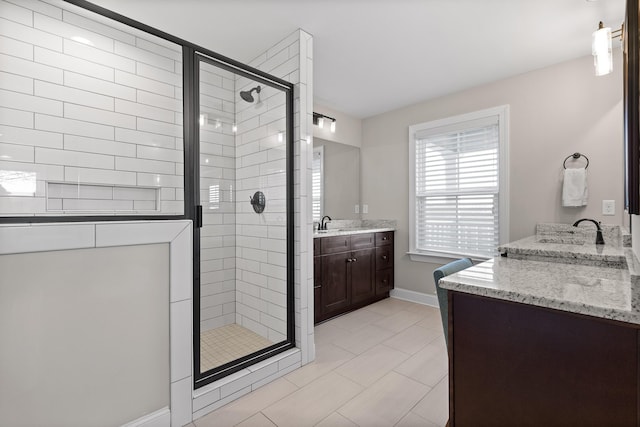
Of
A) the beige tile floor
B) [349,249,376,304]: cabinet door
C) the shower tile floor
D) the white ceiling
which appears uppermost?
the white ceiling

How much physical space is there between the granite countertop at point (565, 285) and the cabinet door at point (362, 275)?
188 cm

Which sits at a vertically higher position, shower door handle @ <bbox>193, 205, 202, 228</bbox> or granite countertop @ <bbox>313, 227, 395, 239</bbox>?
shower door handle @ <bbox>193, 205, 202, 228</bbox>

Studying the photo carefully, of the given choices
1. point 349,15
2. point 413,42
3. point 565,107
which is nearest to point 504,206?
point 565,107

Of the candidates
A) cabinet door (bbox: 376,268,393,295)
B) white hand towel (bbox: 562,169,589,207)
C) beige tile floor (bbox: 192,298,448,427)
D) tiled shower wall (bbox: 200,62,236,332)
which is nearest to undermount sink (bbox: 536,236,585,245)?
white hand towel (bbox: 562,169,589,207)

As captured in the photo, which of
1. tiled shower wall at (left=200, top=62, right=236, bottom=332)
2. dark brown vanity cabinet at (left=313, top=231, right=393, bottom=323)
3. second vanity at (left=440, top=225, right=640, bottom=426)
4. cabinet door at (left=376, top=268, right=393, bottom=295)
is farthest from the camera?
cabinet door at (left=376, top=268, right=393, bottom=295)

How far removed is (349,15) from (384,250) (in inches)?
102

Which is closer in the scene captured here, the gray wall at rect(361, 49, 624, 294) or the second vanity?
the second vanity

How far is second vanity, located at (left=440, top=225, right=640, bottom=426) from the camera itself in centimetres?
85

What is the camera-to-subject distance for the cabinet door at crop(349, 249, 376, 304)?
3.37 metres

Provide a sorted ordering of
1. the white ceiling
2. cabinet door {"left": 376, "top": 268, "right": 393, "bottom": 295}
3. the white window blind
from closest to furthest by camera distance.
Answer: the white ceiling, cabinet door {"left": 376, "top": 268, "right": 393, "bottom": 295}, the white window blind

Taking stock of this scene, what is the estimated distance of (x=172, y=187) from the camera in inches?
92.0

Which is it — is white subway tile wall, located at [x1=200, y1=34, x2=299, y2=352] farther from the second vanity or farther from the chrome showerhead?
the second vanity

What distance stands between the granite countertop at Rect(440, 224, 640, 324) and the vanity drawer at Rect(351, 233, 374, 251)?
1832 mm

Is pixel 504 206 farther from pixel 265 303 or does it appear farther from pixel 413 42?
pixel 265 303
